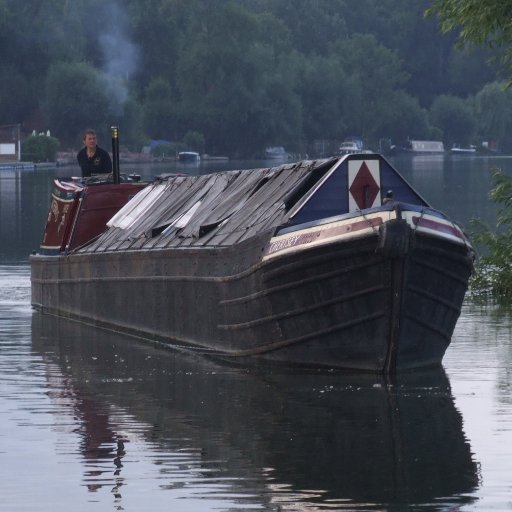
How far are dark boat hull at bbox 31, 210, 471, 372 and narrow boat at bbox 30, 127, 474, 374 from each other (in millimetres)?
12

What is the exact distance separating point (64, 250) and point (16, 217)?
3265cm

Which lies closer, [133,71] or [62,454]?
[62,454]

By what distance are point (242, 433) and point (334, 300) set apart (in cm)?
316

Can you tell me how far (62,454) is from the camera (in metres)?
14.9

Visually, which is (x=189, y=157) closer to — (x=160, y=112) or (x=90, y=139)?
(x=160, y=112)

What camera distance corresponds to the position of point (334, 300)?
1881cm

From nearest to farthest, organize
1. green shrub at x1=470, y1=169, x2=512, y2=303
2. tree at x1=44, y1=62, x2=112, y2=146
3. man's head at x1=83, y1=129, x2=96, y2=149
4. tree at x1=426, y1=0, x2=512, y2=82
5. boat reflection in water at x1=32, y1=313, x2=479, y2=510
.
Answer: boat reflection in water at x1=32, y1=313, x2=479, y2=510
tree at x1=426, y1=0, x2=512, y2=82
man's head at x1=83, y1=129, x2=96, y2=149
green shrub at x1=470, y1=169, x2=512, y2=303
tree at x1=44, y1=62, x2=112, y2=146

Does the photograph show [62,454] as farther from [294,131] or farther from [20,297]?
[294,131]

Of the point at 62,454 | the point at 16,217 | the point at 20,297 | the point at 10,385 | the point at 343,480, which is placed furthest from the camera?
the point at 16,217

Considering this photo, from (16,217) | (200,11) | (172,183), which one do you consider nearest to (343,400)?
(172,183)

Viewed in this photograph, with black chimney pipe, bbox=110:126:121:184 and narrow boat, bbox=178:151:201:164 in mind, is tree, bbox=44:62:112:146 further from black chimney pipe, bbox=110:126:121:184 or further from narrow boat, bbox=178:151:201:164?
black chimney pipe, bbox=110:126:121:184

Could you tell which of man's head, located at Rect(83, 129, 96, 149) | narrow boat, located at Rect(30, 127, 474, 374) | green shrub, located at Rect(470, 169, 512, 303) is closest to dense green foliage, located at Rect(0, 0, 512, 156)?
man's head, located at Rect(83, 129, 96, 149)

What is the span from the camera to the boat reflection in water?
13.7 meters

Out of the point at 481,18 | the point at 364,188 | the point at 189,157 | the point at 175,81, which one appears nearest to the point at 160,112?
the point at 175,81
